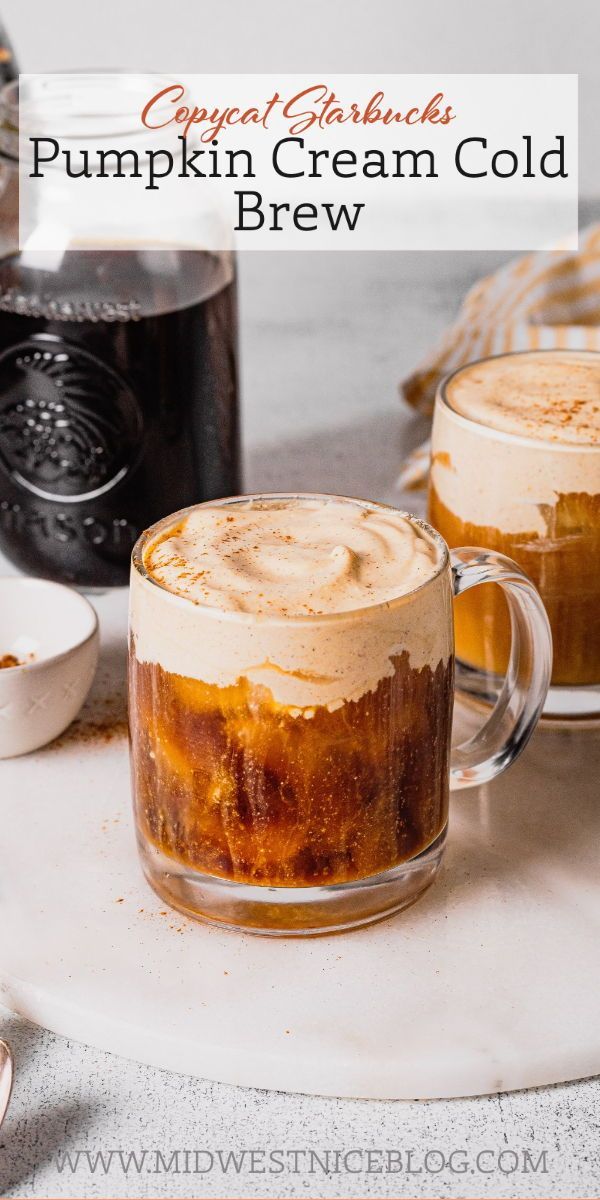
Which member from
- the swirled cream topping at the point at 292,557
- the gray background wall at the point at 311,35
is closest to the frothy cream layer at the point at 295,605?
the swirled cream topping at the point at 292,557

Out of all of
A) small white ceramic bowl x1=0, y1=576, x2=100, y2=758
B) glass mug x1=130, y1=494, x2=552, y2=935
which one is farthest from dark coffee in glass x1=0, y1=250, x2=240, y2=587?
glass mug x1=130, y1=494, x2=552, y2=935

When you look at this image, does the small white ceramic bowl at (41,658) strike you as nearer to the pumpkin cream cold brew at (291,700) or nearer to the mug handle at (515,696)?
the pumpkin cream cold brew at (291,700)

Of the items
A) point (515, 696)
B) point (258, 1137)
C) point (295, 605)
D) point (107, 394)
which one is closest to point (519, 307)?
point (107, 394)

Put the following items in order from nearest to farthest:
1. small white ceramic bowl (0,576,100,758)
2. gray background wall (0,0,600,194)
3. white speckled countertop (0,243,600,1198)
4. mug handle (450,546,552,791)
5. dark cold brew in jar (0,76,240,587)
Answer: white speckled countertop (0,243,600,1198), mug handle (450,546,552,791), small white ceramic bowl (0,576,100,758), dark cold brew in jar (0,76,240,587), gray background wall (0,0,600,194)

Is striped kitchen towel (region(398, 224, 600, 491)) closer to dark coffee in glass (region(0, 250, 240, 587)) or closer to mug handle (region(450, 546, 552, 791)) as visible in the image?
dark coffee in glass (region(0, 250, 240, 587))

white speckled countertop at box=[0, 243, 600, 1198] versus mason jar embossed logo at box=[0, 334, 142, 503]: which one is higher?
mason jar embossed logo at box=[0, 334, 142, 503]

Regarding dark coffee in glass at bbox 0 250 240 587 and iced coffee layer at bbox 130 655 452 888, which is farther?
dark coffee in glass at bbox 0 250 240 587

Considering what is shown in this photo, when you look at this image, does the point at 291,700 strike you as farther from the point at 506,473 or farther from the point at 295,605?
the point at 506,473
